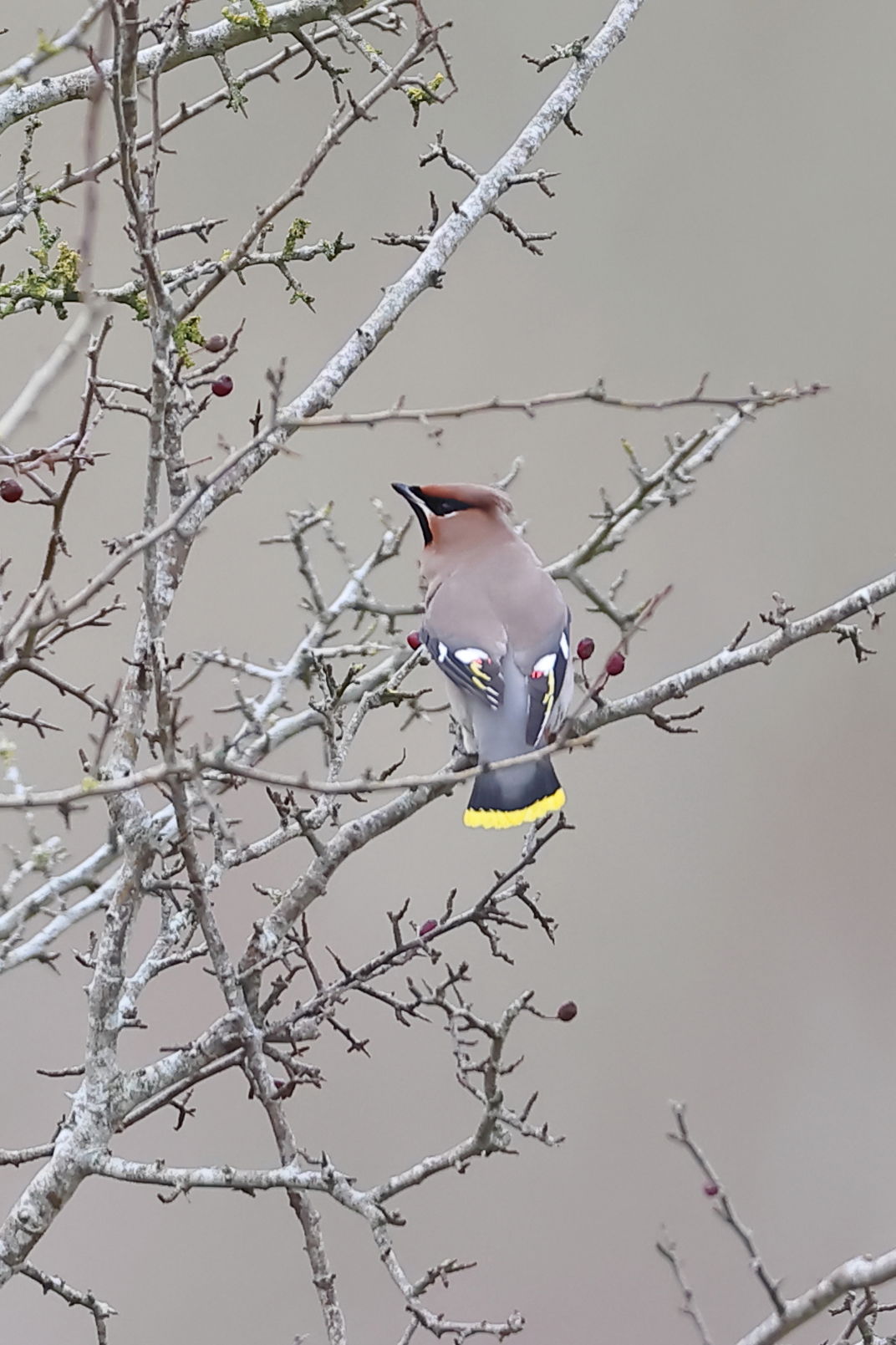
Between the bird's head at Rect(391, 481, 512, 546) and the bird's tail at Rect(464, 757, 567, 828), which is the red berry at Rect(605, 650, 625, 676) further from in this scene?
the bird's head at Rect(391, 481, 512, 546)

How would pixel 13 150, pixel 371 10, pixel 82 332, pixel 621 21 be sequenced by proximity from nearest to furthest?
pixel 82 332, pixel 371 10, pixel 621 21, pixel 13 150

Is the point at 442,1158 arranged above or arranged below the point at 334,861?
below

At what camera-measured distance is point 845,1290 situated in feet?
3.83

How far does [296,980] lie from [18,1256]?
3472mm


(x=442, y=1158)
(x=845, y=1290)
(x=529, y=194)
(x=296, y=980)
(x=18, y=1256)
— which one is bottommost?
(x=845, y=1290)

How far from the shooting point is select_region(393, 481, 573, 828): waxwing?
2627 millimetres

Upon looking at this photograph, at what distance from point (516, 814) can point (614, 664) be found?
0.77 metres

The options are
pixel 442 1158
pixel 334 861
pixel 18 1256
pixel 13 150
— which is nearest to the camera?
pixel 442 1158

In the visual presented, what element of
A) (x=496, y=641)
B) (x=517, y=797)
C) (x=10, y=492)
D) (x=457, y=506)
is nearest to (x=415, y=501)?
(x=457, y=506)

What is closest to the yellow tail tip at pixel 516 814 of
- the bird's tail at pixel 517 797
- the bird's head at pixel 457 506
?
the bird's tail at pixel 517 797

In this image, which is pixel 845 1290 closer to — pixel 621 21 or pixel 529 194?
pixel 621 21

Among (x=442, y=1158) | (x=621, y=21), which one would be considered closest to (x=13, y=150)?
(x=621, y=21)

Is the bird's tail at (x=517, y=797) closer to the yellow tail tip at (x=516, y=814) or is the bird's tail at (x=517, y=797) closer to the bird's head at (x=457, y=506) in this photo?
the yellow tail tip at (x=516, y=814)

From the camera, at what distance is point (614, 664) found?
1.87 meters
